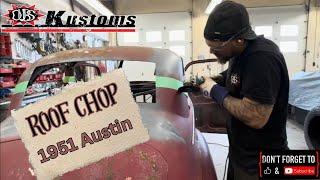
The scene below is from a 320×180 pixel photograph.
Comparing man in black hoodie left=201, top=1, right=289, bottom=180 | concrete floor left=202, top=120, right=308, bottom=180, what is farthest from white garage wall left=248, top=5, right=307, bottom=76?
man in black hoodie left=201, top=1, right=289, bottom=180

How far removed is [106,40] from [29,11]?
23.4ft

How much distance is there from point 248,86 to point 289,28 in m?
11.5

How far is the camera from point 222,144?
467cm

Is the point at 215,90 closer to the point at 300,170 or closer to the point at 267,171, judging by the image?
the point at 267,171

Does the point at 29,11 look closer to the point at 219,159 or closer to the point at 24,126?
the point at 219,159

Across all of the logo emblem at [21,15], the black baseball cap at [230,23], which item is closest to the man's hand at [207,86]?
the black baseball cap at [230,23]

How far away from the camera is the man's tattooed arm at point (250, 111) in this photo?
1495 mm

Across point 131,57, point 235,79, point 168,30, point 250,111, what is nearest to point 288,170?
point 250,111

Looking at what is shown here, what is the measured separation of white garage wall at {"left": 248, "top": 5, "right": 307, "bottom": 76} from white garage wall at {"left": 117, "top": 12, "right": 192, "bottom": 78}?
265 centimetres

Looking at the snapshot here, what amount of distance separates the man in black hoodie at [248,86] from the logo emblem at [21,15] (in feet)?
13.5

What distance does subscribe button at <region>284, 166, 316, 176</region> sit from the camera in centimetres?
168

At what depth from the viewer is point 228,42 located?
1652 mm

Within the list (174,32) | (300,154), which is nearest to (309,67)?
(174,32)

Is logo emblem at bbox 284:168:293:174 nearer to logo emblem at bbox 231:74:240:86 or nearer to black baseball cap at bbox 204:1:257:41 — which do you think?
logo emblem at bbox 231:74:240:86
